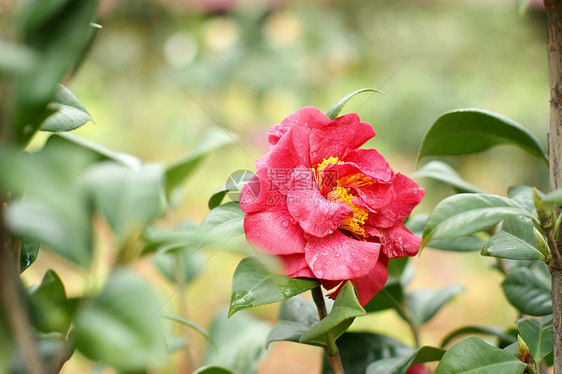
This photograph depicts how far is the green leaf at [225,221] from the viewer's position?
0.37 meters

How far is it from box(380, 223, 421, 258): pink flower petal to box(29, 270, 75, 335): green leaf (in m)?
0.21

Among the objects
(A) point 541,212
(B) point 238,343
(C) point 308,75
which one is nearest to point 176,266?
(B) point 238,343

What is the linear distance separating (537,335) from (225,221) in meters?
0.25

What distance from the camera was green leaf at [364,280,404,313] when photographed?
21.1 inches

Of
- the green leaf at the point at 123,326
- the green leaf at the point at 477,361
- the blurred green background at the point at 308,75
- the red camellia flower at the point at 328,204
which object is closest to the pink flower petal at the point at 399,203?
the red camellia flower at the point at 328,204

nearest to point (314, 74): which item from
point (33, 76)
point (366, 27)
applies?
point (366, 27)

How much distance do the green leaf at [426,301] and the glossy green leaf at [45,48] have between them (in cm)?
47

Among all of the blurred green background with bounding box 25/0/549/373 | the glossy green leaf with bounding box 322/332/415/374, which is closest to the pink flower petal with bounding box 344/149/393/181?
the glossy green leaf with bounding box 322/332/415/374

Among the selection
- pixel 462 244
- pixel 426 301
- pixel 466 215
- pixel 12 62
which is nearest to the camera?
pixel 12 62

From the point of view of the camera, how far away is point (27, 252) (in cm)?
39

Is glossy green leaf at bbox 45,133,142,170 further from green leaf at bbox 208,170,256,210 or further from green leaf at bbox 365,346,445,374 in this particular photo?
green leaf at bbox 365,346,445,374

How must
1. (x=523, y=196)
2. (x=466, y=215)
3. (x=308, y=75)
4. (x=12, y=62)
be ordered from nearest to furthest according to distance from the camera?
(x=12, y=62) → (x=466, y=215) → (x=523, y=196) → (x=308, y=75)

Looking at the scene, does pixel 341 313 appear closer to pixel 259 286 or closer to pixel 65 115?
pixel 259 286

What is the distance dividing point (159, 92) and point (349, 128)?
2.45 m
